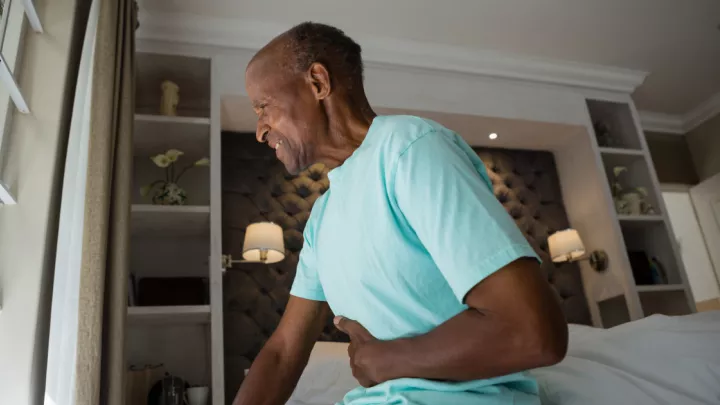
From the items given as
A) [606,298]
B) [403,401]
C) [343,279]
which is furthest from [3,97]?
[606,298]

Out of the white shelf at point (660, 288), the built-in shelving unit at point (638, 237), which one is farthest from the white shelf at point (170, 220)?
the white shelf at point (660, 288)

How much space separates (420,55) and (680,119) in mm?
2943

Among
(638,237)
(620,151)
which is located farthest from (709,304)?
(620,151)

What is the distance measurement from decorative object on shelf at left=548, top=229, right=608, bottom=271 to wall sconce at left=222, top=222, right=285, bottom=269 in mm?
1956

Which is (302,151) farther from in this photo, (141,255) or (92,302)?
(141,255)

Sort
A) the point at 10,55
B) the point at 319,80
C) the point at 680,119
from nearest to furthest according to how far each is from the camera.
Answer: the point at 319,80 < the point at 10,55 < the point at 680,119

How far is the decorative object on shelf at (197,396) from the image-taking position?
7.98 ft

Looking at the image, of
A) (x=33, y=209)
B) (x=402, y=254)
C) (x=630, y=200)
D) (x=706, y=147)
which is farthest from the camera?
(x=706, y=147)

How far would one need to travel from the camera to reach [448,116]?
3582 millimetres

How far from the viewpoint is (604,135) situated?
4102 millimetres

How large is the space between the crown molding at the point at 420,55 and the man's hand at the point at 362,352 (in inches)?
108

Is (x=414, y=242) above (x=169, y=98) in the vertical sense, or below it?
below

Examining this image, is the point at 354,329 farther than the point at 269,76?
Result: No

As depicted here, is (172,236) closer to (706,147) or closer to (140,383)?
(140,383)
